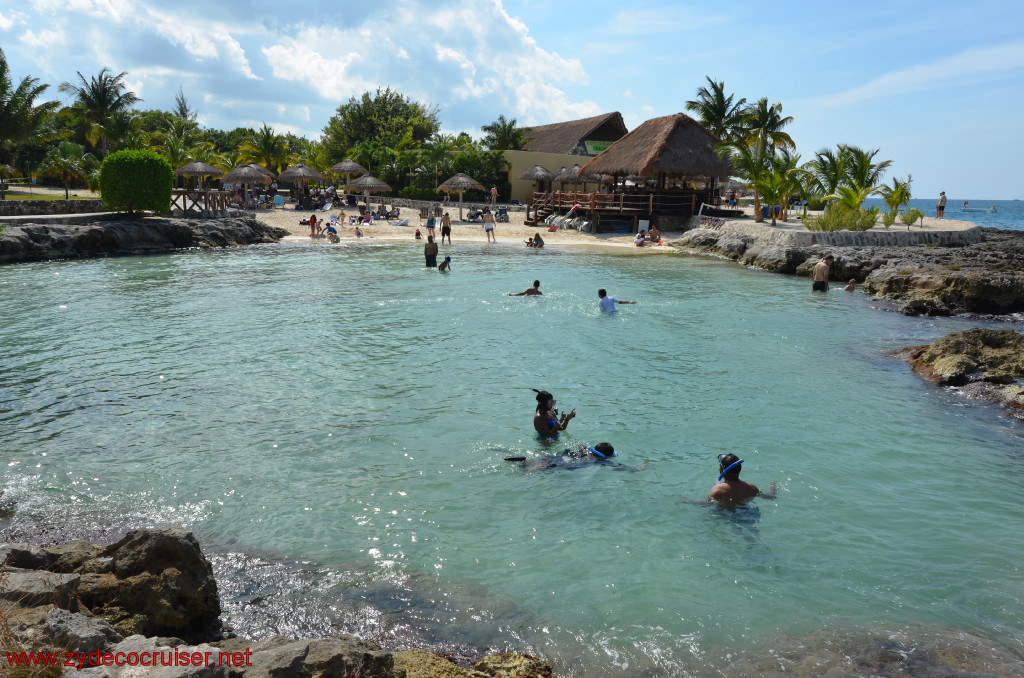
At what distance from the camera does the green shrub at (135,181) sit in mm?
27531

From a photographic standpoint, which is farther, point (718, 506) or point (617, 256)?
point (617, 256)

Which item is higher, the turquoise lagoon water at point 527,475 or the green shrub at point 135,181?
the green shrub at point 135,181

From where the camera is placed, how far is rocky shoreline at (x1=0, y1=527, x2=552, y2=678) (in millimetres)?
3545

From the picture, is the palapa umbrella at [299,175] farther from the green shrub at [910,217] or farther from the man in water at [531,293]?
the green shrub at [910,217]

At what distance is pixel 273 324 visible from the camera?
15.4 metres

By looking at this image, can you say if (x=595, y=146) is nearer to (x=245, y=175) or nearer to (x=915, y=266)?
(x=245, y=175)

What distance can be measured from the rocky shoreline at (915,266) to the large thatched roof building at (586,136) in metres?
16.4

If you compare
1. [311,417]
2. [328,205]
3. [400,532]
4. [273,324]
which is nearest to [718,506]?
[400,532]

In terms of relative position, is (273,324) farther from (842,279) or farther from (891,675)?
(842,279)

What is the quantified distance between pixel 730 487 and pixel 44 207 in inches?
1303

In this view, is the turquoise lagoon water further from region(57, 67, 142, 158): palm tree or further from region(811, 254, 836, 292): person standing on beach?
region(57, 67, 142, 158): palm tree

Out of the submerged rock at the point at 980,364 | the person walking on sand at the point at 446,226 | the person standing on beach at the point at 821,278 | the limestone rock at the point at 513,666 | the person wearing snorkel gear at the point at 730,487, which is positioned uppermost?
the person walking on sand at the point at 446,226

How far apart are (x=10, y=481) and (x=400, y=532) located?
4.72 m

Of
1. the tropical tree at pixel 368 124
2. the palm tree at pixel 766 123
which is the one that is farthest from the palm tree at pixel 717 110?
the tropical tree at pixel 368 124
